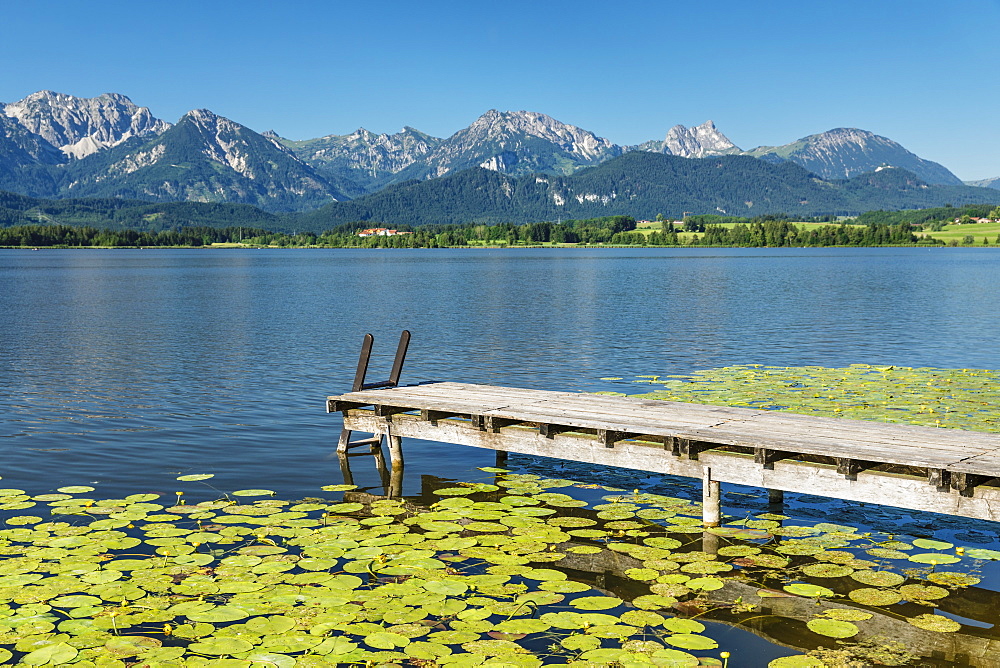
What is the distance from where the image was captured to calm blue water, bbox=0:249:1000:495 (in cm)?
2283

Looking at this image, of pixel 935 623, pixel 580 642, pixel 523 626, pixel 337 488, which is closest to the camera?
pixel 580 642

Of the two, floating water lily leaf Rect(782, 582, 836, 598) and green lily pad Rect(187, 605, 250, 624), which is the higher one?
green lily pad Rect(187, 605, 250, 624)

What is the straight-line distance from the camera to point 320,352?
44.6m

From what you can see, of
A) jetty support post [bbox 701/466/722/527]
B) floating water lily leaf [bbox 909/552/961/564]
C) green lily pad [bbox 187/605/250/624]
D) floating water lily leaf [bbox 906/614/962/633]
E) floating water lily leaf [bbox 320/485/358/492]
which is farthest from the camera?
floating water lily leaf [bbox 320/485/358/492]

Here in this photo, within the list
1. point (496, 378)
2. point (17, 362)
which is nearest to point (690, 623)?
point (496, 378)

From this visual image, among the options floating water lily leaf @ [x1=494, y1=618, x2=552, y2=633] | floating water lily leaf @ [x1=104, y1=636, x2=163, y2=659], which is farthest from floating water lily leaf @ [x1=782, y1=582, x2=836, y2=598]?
floating water lily leaf @ [x1=104, y1=636, x2=163, y2=659]

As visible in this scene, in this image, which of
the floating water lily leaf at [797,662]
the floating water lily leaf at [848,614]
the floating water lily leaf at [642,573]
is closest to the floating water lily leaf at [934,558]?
the floating water lily leaf at [848,614]

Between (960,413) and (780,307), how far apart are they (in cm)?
4868

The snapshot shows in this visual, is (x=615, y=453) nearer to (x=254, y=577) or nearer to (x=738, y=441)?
(x=738, y=441)

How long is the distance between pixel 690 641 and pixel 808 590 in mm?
2687

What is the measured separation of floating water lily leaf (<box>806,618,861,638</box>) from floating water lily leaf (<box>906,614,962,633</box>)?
0.88m

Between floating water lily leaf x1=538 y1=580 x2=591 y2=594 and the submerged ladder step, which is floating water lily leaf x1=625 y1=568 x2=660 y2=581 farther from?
the submerged ladder step

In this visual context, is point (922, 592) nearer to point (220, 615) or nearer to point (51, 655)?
point (220, 615)

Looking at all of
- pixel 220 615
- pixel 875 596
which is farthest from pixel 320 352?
pixel 875 596
